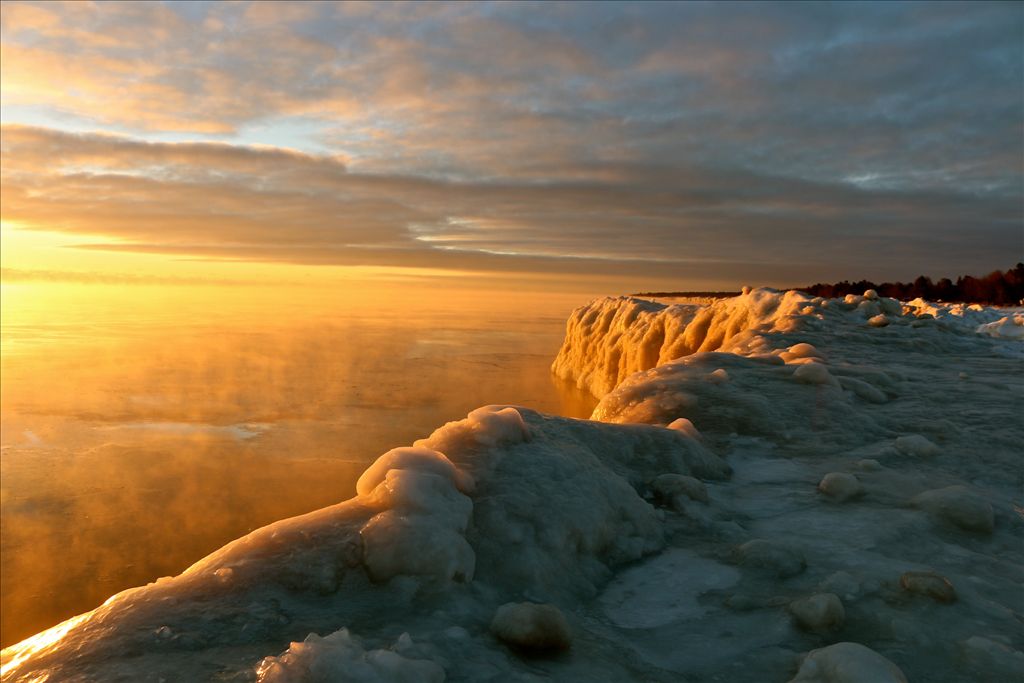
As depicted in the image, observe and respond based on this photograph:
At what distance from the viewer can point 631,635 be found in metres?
2.57

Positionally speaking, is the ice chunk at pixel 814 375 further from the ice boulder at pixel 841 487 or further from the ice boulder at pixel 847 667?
the ice boulder at pixel 847 667

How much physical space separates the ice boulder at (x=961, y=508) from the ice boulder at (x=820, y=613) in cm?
151

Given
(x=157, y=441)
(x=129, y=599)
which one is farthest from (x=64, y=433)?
(x=129, y=599)

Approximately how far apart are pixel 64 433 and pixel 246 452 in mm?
8031

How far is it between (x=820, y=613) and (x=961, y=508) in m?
1.69

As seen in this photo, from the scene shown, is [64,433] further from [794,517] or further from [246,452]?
[794,517]

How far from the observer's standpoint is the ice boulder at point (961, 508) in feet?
11.4

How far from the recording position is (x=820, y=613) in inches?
98.3

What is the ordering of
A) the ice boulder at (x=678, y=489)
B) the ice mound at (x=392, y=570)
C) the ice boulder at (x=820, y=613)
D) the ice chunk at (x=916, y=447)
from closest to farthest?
1. the ice mound at (x=392, y=570)
2. the ice boulder at (x=820, y=613)
3. the ice boulder at (x=678, y=489)
4. the ice chunk at (x=916, y=447)

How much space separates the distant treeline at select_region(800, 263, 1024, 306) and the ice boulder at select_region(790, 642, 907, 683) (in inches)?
1133

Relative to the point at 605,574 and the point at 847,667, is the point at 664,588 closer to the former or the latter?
the point at 605,574

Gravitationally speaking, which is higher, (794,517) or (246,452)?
(794,517)

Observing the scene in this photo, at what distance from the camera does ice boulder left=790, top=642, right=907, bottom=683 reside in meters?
2.03

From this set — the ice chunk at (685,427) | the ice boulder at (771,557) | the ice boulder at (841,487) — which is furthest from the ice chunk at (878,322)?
the ice boulder at (771,557)
